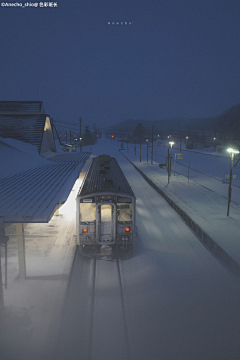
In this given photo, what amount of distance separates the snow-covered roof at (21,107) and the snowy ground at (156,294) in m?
15.4

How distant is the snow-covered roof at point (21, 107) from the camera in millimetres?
24688

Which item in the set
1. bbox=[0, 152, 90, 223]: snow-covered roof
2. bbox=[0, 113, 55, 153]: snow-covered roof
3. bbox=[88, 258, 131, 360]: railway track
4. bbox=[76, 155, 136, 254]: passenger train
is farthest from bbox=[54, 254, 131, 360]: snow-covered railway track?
bbox=[0, 113, 55, 153]: snow-covered roof

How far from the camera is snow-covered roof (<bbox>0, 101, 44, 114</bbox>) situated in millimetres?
24688

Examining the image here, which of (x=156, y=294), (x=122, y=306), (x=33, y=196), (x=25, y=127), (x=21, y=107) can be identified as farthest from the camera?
(x=21, y=107)

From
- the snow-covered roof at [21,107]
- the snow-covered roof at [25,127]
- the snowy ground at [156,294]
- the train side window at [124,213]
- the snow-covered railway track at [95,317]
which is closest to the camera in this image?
the snow-covered railway track at [95,317]

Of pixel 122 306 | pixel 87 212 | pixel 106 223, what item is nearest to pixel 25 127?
pixel 87 212

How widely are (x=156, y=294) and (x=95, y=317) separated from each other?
212cm

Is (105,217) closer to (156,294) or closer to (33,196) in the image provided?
(33,196)

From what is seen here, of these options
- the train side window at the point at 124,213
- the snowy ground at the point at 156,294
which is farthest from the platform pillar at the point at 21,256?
the train side window at the point at 124,213

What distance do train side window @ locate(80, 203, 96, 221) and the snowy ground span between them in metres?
1.90

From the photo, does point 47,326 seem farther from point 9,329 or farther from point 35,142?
Result: point 35,142

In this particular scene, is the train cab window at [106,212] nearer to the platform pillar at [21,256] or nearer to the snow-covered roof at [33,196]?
Answer: the snow-covered roof at [33,196]

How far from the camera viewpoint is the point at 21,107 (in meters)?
25.0

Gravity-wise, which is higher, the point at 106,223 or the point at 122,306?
the point at 106,223
